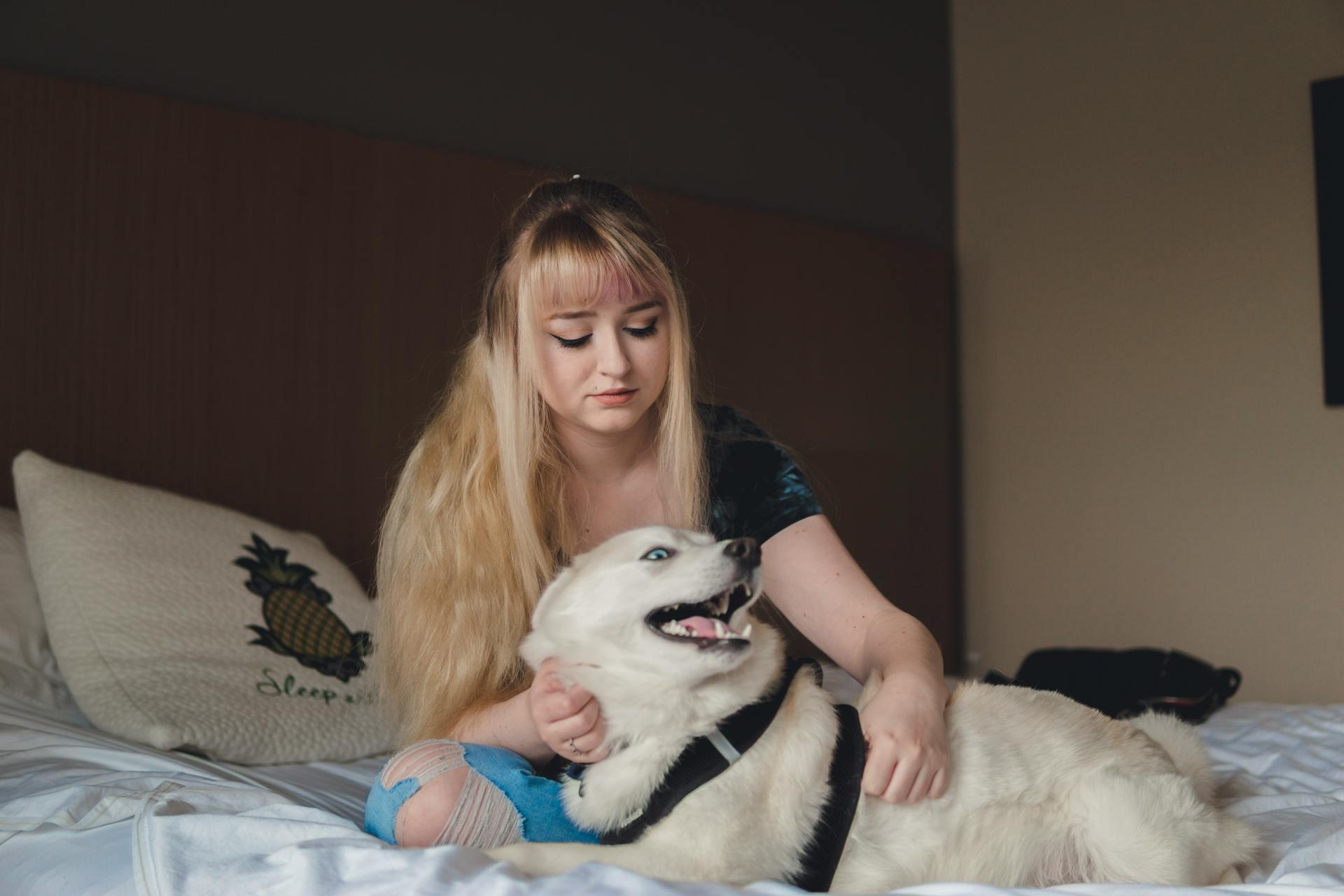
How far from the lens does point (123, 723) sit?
156 cm

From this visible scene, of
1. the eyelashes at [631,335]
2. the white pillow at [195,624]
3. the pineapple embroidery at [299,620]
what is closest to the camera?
the eyelashes at [631,335]

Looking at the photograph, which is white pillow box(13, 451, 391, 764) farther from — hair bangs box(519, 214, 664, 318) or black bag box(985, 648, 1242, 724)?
black bag box(985, 648, 1242, 724)

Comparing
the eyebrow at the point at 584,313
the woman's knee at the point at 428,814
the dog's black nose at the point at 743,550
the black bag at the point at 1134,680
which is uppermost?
the eyebrow at the point at 584,313

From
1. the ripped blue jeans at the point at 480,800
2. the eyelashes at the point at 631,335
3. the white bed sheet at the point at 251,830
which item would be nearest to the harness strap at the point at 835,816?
the white bed sheet at the point at 251,830

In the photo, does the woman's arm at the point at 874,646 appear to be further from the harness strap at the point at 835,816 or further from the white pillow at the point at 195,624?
the white pillow at the point at 195,624

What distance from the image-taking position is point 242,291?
248 cm

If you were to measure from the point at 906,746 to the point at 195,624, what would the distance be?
1.25m

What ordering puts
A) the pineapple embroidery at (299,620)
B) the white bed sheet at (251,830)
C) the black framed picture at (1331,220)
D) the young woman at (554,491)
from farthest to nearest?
the black framed picture at (1331,220) → the pineapple embroidery at (299,620) → the young woman at (554,491) → the white bed sheet at (251,830)

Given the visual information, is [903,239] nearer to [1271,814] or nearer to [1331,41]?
[1331,41]

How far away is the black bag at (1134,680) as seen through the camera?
2270mm

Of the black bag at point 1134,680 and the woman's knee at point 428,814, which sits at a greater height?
the woman's knee at point 428,814

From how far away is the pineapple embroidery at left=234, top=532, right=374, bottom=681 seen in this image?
1891mm

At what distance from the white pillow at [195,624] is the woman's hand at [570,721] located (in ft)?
2.26

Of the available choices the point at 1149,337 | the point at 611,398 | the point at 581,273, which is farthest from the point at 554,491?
the point at 1149,337
